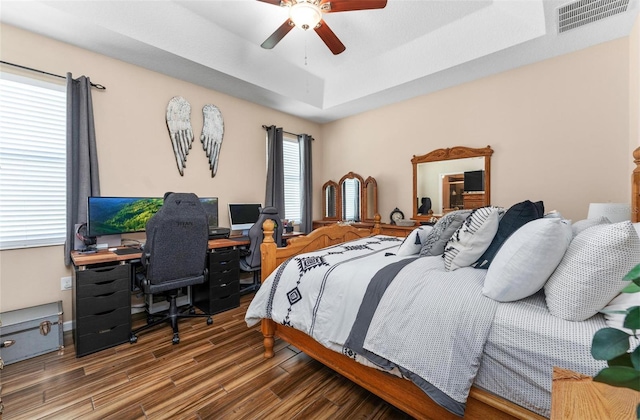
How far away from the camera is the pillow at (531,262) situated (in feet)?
3.65

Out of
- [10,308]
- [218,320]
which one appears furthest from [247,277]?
[10,308]

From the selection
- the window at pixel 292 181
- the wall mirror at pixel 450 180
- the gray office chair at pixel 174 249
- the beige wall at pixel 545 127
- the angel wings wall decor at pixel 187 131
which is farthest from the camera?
the window at pixel 292 181

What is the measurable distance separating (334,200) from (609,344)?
440 cm

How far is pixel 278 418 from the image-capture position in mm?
1461

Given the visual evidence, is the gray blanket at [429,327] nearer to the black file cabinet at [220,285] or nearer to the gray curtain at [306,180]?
the black file cabinet at [220,285]

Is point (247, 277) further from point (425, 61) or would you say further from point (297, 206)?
point (425, 61)

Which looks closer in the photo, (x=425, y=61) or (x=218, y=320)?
(x=218, y=320)

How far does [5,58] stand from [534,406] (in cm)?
421

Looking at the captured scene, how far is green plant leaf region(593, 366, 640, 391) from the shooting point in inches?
17.4

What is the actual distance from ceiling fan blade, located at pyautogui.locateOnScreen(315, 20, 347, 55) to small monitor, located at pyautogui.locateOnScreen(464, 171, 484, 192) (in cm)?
219

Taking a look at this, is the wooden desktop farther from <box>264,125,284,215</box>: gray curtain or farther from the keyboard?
<box>264,125,284,215</box>: gray curtain

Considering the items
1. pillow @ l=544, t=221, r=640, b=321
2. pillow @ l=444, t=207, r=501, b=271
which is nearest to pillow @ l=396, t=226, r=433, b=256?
pillow @ l=444, t=207, r=501, b=271

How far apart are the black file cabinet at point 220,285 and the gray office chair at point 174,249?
36 cm

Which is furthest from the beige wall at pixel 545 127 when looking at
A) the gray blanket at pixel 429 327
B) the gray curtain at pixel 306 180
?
the gray blanket at pixel 429 327
